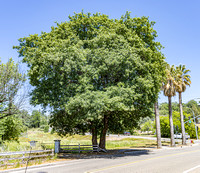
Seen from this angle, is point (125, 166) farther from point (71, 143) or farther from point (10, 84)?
point (71, 143)

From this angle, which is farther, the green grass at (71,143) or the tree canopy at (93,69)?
the green grass at (71,143)

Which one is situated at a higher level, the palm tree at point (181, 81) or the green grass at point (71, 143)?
the palm tree at point (181, 81)

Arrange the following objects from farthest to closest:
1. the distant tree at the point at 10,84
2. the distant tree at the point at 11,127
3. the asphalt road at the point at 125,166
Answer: the distant tree at the point at 11,127 → the distant tree at the point at 10,84 → the asphalt road at the point at 125,166

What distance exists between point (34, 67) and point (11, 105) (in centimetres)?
388

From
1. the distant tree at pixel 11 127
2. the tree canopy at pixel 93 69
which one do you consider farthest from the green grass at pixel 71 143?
the tree canopy at pixel 93 69

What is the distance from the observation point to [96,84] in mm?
17641

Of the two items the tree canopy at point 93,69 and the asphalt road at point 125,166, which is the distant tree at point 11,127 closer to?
the tree canopy at point 93,69

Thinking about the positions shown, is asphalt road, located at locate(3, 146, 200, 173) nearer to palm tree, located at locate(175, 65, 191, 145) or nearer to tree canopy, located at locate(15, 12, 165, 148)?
tree canopy, located at locate(15, 12, 165, 148)

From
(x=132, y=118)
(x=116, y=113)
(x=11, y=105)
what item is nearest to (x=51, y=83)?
(x=11, y=105)

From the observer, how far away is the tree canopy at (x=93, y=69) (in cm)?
1565

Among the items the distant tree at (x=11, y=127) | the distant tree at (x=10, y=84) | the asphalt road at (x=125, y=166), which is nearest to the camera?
the asphalt road at (x=125, y=166)

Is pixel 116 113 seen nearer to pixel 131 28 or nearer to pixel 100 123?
pixel 100 123

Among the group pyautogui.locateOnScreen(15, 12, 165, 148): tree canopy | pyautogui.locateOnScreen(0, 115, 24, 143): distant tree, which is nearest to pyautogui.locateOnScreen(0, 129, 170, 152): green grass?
pyautogui.locateOnScreen(0, 115, 24, 143): distant tree

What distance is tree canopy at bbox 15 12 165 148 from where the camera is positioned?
51.3 feet
